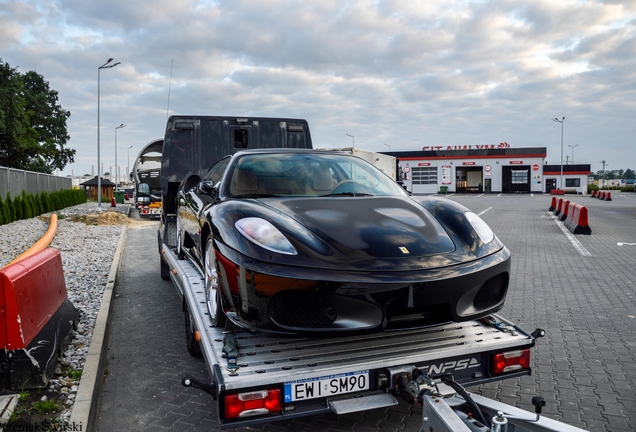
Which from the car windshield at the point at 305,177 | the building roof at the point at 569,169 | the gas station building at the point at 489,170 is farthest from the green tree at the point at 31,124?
the building roof at the point at 569,169

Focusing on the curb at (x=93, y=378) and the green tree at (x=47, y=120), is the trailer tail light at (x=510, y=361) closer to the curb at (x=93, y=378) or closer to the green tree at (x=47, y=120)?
the curb at (x=93, y=378)

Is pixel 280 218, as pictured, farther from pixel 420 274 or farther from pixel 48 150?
pixel 48 150

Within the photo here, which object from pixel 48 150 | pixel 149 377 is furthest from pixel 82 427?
pixel 48 150

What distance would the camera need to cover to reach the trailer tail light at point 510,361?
3.19 m

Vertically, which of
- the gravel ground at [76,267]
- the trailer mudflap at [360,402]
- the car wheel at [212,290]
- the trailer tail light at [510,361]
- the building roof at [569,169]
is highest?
the building roof at [569,169]

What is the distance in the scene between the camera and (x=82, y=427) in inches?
124

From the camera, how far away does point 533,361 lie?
4.54 metres

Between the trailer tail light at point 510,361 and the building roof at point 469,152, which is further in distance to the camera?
the building roof at point 469,152

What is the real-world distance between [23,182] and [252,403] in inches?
983

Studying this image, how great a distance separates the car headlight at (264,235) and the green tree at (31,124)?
4827 centimetres

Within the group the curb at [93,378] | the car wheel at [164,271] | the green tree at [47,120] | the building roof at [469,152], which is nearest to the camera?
the curb at [93,378]

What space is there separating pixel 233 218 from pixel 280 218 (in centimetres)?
32

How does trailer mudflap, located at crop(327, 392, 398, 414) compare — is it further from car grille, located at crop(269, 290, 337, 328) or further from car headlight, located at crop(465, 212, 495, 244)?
car headlight, located at crop(465, 212, 495, 244)

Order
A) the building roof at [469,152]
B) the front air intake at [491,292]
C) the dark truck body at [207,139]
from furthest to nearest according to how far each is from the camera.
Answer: the building roof at [469,152] < the dark truck body at [207,139] < the front air intake at [491,292]
